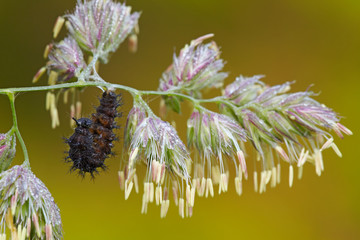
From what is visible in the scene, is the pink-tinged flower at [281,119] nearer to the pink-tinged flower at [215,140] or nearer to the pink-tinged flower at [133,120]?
the pink-tinged flower at [215,140]

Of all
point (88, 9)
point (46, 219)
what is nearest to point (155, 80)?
point (88, 9)

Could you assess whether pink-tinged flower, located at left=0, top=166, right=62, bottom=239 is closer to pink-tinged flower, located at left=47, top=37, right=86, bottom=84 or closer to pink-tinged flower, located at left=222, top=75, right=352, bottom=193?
pink-tinged flower, located at left=47, top=37, right=86, bottom=84

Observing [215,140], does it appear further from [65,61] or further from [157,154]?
[65,61]

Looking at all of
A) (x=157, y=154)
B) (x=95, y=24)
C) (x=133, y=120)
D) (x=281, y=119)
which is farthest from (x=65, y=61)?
(x=281, y=119)

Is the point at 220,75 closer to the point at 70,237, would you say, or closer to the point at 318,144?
the point at 318,144

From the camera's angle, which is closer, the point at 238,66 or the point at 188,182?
the point at 188,182

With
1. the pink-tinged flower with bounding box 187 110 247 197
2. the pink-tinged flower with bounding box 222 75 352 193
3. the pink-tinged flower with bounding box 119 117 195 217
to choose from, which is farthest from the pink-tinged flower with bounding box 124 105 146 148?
the pink-tinged flower with bounding box 222 75 352 193
